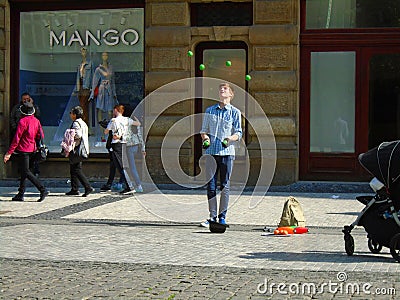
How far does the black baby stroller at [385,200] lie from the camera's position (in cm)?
930

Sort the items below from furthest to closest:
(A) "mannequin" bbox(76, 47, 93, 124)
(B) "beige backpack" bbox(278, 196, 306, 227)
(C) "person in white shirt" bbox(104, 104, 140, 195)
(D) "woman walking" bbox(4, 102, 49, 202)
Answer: (A) "mannequin" bbox(76, 47, 93, 124)
(C) "person in white shirt" bbox(104, 104, 140, 195)
(D) "woman walking" bbox(4, 102, 49, 202)
(B) "beige backpack" bbox(278, 196, 306, 227)

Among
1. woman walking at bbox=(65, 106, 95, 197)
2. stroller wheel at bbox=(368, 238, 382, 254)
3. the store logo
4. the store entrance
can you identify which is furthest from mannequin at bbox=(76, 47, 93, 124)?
stroller wheel at bbox=(368, 238, 382, 254)

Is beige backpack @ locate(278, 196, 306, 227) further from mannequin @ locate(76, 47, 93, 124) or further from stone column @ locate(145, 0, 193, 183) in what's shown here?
mannequin @ locate(76, 47, 93, 124)

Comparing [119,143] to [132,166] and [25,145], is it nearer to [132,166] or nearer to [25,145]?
[132,166]

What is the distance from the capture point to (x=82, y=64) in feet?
65.5

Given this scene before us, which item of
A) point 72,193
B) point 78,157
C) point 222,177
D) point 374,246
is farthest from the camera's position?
point 72,193

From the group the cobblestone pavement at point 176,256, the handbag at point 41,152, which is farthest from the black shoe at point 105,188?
the cobblestone pavement at point 176,256

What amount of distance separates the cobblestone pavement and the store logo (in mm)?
5520

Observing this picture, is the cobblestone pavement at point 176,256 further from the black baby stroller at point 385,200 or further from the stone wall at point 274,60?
the stone wall at point 274,60

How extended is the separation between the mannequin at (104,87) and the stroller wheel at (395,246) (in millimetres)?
11457

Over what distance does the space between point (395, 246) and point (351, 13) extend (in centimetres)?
1005

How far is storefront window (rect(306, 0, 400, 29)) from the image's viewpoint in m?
18.1

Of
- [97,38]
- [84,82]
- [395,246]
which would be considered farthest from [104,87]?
[395,246]

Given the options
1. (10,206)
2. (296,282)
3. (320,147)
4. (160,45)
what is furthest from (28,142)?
(296,282)
